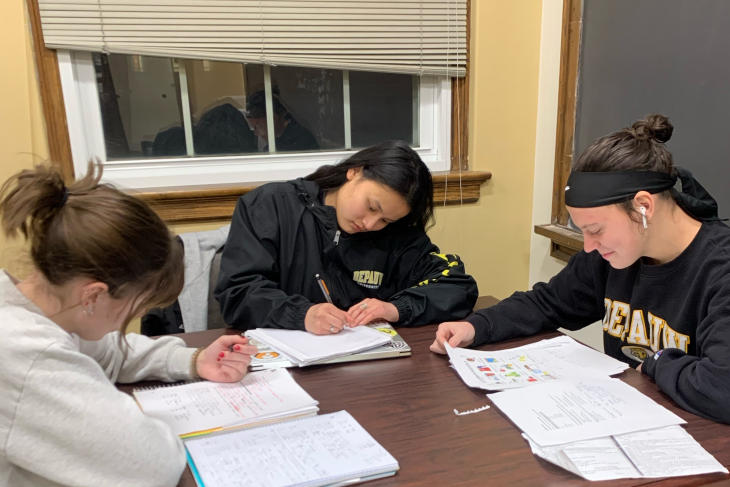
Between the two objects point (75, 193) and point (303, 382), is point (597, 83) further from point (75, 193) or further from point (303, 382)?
point (75, 193)

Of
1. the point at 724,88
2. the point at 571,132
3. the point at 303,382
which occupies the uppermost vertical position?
the point at 724,88

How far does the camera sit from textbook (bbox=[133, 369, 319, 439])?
89 centimetres

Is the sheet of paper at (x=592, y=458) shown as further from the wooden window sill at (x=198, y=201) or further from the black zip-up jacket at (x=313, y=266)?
the wooden window sill at (x=198, y=201)

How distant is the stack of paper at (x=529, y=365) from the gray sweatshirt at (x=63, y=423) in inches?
22.6

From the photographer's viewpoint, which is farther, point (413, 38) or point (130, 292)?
point (413, 38)

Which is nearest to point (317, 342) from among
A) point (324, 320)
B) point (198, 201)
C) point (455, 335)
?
point (324, 320)

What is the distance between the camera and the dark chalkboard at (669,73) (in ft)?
5.20

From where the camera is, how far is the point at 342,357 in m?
1.17

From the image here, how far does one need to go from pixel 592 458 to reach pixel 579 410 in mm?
138

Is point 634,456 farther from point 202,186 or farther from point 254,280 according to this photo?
point 202,186

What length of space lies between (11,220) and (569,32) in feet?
6.61

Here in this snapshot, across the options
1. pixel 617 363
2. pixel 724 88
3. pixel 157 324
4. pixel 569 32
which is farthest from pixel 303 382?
pixel 569 32

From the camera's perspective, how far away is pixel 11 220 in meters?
0.76

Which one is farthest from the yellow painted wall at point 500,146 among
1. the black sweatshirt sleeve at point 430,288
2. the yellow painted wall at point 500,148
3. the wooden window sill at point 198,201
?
the wooden window sill at point 198,201
